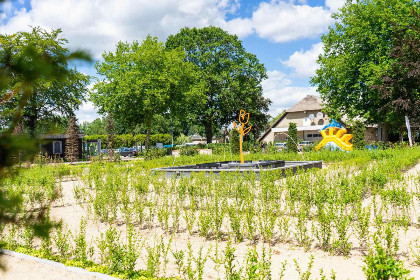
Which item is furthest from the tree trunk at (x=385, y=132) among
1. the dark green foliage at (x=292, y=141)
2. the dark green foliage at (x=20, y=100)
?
the dark green foliage at (x=20, y=100)

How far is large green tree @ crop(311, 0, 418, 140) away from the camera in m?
26.0

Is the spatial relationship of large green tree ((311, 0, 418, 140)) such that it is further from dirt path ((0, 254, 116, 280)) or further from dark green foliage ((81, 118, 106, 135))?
dark green foliage ((81, 118, 106, 135))

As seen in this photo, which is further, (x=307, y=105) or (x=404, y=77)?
(x=307, y=105)

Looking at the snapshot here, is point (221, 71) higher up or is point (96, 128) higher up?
point (221, 71)

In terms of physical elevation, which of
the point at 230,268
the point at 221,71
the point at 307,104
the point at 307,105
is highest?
the point at 221,71

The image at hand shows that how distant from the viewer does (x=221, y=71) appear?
3844cm

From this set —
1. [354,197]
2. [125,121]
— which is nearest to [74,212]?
[354,197]

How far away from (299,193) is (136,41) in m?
27.2

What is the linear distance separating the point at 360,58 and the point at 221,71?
50.1 ft

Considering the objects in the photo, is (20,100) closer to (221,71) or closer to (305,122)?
(221,71)

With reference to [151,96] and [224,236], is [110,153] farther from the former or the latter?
[224,236]

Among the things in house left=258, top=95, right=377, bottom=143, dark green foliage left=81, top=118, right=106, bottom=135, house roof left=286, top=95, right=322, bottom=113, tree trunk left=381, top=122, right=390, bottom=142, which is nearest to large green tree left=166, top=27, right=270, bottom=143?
house left=258, top=95, right=377, bottom=143

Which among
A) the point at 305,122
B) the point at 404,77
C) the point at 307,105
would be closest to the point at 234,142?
the point at 404,77

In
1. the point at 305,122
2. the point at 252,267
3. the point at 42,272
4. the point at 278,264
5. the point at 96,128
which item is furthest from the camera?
the point at 96,128
